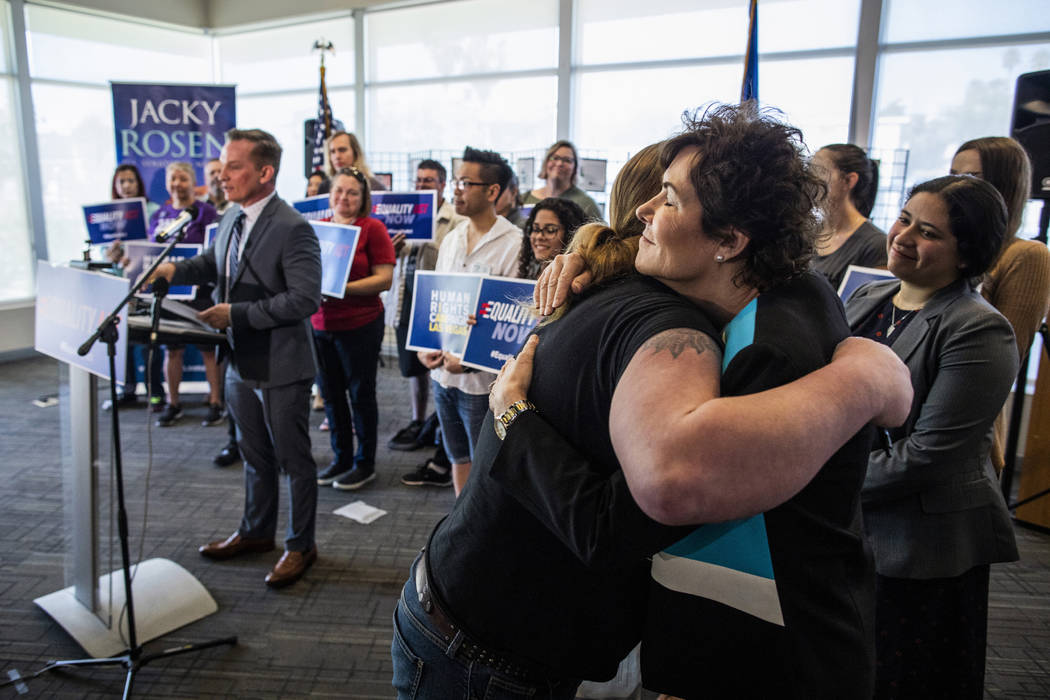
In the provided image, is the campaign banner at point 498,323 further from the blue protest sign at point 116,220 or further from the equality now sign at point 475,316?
the blue protest sign at point 116,220

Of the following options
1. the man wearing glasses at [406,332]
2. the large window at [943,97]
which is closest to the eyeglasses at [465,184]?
the man wearing glasses at [406,332]

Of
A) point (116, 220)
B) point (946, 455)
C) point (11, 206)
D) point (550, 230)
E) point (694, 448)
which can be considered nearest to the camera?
point (694, 448)

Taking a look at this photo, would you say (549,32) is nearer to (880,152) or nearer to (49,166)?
(880,152)

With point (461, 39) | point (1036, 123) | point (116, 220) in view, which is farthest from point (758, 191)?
point (461, 39)

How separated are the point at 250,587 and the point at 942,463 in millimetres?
2544

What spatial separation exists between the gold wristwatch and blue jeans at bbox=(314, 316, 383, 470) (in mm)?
2958

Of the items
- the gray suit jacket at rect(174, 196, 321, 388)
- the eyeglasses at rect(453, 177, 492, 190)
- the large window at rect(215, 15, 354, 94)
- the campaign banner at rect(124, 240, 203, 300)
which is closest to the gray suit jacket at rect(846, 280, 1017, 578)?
the eyeglasses at rect(453, 177, 492, 190)

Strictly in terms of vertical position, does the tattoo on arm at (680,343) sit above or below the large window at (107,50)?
below

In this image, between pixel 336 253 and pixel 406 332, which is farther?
pixel 406 332

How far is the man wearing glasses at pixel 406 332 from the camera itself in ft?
12.9

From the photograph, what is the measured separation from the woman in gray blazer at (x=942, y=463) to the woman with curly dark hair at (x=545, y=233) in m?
1.34

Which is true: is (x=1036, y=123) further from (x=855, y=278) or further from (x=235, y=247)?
(x=235, y=247)

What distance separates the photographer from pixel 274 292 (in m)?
2.60

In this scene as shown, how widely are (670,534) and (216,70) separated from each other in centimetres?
951
